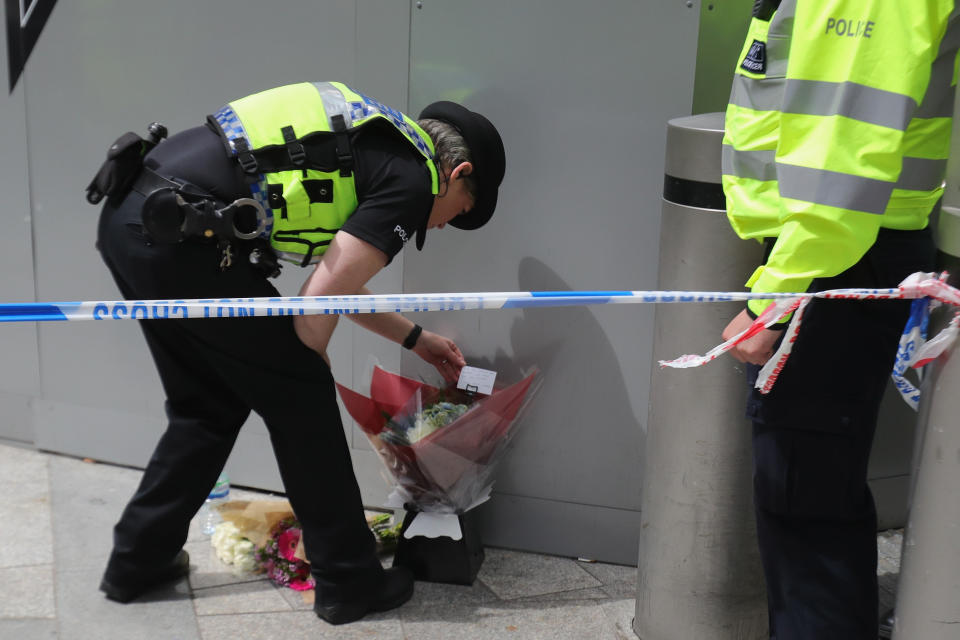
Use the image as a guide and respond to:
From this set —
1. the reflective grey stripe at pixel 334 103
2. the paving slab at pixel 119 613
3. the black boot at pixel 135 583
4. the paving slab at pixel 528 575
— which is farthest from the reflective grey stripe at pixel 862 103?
the black boot at pixel 135 583

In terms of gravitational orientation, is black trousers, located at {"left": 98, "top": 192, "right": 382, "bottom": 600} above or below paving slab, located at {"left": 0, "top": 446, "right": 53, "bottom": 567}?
above

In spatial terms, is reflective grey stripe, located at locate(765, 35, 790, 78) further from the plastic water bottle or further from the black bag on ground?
the plastic water bottle

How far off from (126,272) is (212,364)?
0.32 m

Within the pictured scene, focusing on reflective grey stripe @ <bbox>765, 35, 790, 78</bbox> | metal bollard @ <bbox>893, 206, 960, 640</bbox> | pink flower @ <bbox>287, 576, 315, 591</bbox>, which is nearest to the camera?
metal bollard @ <bbox>893, 206, 960, 640</bbox>

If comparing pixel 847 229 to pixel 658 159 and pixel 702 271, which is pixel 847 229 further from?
pixel 658 159

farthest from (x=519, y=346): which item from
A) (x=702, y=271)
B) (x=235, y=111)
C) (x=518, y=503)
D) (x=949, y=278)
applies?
(x=949, y=278)

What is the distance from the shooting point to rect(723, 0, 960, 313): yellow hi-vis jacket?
1914mm

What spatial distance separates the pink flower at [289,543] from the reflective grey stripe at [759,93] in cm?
182

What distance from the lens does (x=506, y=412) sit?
319cm

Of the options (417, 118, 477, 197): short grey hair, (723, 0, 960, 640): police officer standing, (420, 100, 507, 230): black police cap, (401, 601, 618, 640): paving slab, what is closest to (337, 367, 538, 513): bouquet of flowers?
(401, 601, 618, 640): paving slab

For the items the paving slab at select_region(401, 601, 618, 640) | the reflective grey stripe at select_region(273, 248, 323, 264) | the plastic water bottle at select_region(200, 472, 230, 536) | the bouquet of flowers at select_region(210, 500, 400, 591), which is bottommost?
the paving slab at select_region(401, 601, 618, 640)

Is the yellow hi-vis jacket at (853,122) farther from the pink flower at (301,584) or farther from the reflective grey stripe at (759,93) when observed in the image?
the pink flower at (301,584)

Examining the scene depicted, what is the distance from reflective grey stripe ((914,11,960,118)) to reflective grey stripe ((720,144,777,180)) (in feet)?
0.94

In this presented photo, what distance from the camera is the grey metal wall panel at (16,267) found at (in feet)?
12.7
